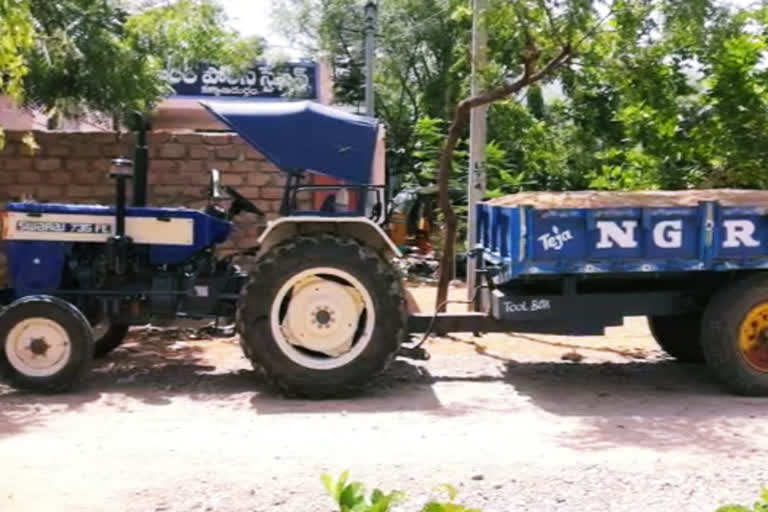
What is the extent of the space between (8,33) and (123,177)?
341cm

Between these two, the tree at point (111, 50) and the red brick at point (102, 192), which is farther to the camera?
the red brick at point (102, 192)

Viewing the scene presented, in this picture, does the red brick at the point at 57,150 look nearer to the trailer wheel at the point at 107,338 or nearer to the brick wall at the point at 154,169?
the brick wall at the point at 154,169

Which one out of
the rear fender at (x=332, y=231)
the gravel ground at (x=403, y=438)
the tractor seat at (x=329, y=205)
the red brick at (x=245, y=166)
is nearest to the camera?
the gravel ground at (x=403, y=438)

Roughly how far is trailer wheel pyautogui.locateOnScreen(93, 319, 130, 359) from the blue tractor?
0.45 meters

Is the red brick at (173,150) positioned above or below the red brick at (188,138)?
below

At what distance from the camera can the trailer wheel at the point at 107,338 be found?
28.5ft

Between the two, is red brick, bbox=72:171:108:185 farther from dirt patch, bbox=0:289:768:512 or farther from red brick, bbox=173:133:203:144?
dirt patch, bbox=0:289:768:512

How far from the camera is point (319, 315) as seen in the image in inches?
294

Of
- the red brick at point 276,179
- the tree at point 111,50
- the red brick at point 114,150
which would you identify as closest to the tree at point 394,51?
the red brick at point 276,179

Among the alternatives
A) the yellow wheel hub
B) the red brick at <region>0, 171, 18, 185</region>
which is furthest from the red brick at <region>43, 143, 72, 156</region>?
the yellow wheel hub

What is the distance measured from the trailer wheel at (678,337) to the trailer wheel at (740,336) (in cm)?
94

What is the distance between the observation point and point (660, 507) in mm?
4879

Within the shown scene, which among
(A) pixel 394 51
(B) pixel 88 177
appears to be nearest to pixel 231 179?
(B) pixel 88 177

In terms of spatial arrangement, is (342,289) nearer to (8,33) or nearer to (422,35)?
(8,33)
